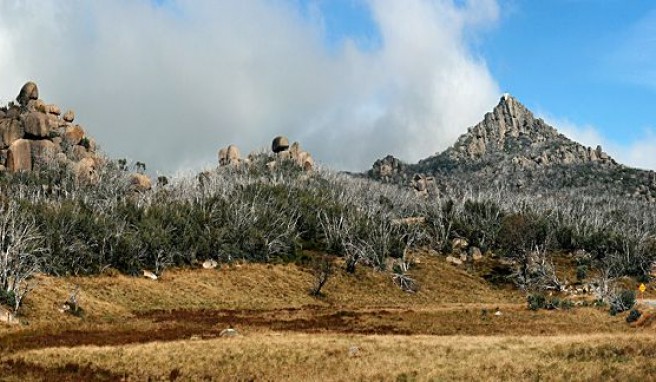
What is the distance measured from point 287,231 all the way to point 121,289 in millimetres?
31675

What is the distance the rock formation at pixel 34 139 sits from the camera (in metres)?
108

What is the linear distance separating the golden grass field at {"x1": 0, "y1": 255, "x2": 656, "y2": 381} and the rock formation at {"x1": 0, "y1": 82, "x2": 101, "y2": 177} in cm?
5236

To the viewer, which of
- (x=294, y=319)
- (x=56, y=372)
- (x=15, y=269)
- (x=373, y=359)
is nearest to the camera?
(x=56, y=372)

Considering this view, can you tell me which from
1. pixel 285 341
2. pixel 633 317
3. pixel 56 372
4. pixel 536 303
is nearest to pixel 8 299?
pixel 56 372

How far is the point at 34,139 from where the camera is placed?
113 meters

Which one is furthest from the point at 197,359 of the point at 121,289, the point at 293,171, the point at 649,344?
the point at 293,171

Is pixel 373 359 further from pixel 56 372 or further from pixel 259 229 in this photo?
pixel 259 229

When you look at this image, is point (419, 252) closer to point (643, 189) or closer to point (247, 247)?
point (247, 247)

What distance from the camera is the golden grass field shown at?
25203 millimetres

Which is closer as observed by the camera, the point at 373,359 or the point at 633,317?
the point at 373,359

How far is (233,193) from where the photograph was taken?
108938 mm

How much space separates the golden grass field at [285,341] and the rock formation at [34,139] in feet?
172

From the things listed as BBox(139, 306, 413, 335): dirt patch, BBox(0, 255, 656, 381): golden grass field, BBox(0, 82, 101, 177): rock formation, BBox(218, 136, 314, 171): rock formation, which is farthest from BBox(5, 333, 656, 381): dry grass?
BBox(218, 136, 314, 171): rock formation

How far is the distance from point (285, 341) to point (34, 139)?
9765 centimetres
